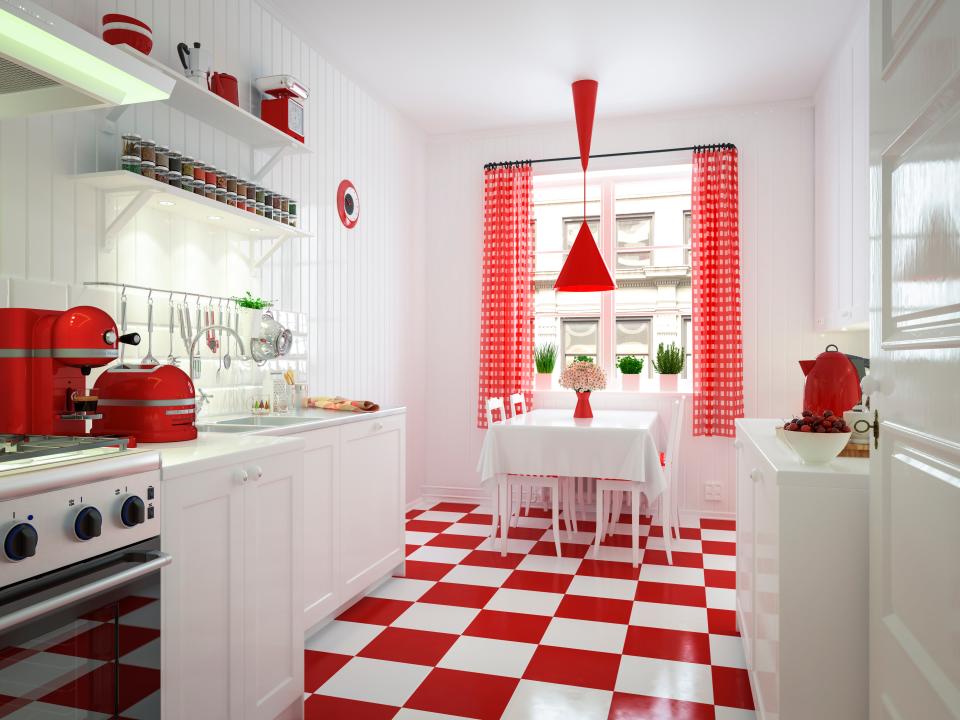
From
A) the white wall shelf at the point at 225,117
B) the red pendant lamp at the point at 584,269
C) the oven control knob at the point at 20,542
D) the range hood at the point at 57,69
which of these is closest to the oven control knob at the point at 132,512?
the oven control knob at the point at 20,542

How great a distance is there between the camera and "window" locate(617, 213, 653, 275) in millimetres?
5199

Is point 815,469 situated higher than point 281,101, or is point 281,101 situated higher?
point 281,101

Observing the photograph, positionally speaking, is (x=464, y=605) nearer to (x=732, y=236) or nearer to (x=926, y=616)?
(x=926, y=616)

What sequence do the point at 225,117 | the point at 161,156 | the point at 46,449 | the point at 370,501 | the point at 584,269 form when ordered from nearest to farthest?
1. the point at 46,449
2. the point at 161,156
3. the point at 225,117
4. the point at 370,501
5. the point at 584,269

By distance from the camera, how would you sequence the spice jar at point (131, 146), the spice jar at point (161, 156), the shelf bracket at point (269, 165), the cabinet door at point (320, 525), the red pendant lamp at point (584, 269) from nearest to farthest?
the spice jar at point (131, 146)
the spice jar at point (161, 156)
the cabinet door at point (320, 525)
the shelf bracket at point (269, 165)
the red pendant lamp at point (584, 269)

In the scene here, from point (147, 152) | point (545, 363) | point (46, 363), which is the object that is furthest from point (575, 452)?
point (46, 363)

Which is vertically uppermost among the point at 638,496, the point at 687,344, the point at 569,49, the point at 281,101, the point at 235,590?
the point at 569,49

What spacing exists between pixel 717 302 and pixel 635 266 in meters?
0.72

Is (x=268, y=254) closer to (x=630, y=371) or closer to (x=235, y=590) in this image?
(x=235, y=590)

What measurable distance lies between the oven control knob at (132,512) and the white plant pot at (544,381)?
407 centimetres

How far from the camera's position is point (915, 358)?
1114 mm

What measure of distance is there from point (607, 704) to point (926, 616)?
1.39m

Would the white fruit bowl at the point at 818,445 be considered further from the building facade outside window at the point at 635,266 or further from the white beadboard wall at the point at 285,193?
the building facade outside window at the point at 635,266

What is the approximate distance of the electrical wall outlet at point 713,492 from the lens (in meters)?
4.82
